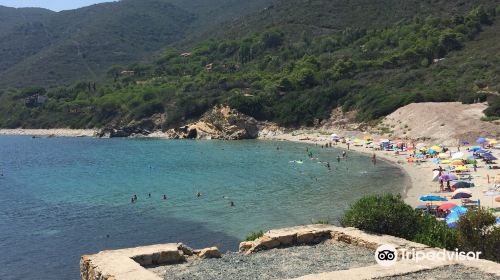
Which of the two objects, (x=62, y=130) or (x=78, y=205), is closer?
(x=78, y=205)

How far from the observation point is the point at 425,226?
15.8 meters

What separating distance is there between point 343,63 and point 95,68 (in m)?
103

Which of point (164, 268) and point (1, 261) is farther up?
point (164, 268)

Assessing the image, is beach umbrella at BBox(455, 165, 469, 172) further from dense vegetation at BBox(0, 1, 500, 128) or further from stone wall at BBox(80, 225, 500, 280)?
stone wall at BBox(80, 225, 500, 280)

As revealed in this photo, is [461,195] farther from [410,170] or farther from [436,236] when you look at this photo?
[410,170]

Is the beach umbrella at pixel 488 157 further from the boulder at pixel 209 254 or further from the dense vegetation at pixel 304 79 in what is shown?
the boulder at pixel 209 254

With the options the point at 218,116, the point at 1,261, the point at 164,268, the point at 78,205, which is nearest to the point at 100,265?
the point at 164,268

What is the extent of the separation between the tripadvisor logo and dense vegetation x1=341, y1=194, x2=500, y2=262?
2307 mm

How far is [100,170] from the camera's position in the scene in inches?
2221

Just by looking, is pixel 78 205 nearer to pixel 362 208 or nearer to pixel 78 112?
pixel 362 208

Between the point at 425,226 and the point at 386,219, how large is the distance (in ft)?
5.17

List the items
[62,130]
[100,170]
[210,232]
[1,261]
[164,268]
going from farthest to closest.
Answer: [62,130] → [100,170] → [210,232] → [1,261] → [164,268]

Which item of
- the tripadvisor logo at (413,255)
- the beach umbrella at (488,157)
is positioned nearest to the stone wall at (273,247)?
the tripadvisor logo at (413,255)

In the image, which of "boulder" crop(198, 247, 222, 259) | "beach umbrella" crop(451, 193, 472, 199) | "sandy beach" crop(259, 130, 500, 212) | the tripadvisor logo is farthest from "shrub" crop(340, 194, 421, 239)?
"sandy beach" crop(259, 130, 500, 212)
